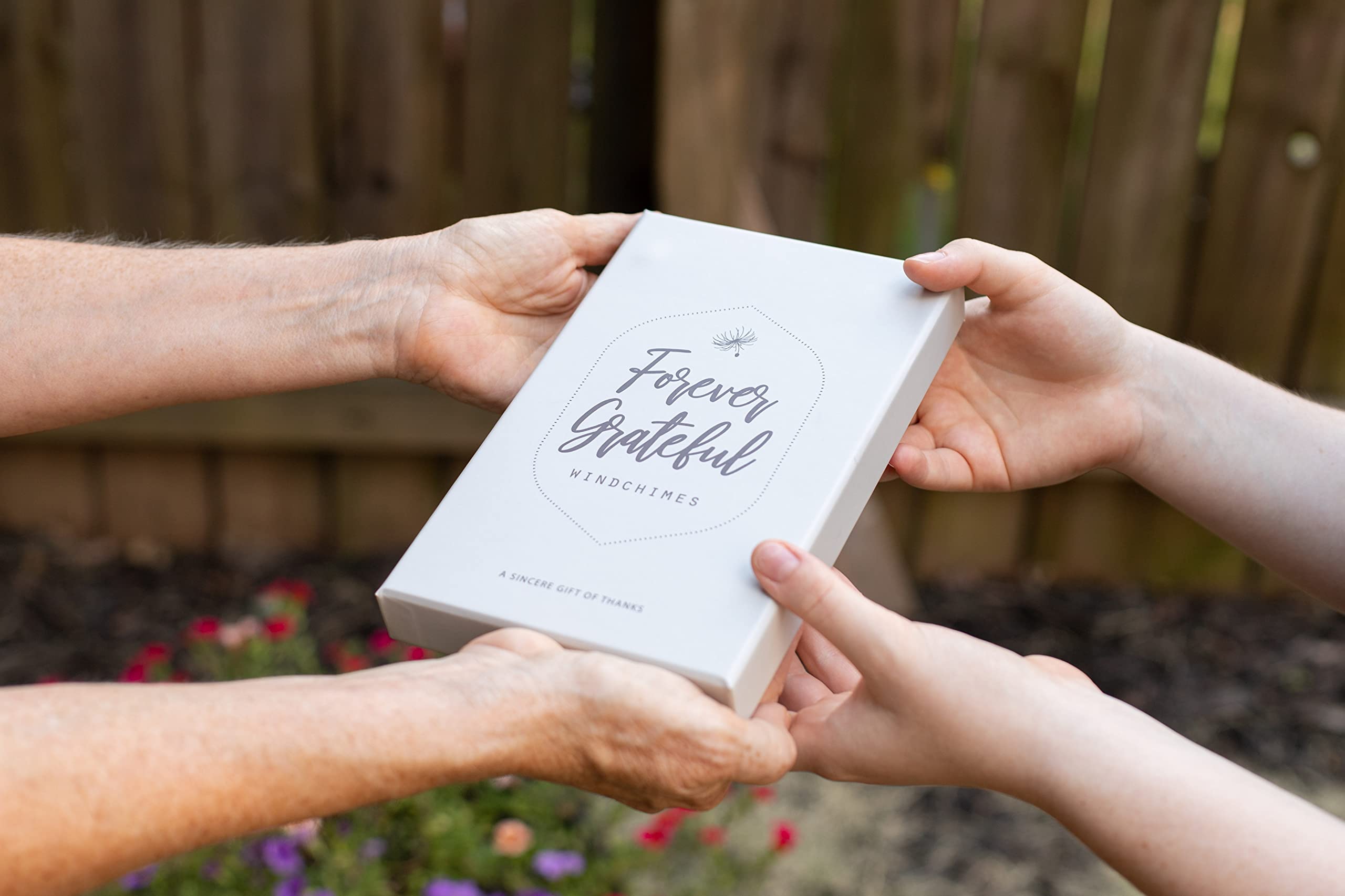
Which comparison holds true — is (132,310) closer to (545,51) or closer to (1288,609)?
(545,51)

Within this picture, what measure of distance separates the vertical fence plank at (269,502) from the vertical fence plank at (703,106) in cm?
113

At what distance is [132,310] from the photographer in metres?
1.34

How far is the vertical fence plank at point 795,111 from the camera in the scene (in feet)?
7.37

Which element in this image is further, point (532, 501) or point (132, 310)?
point (132, 310)

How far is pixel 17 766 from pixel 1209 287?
7.70 ft

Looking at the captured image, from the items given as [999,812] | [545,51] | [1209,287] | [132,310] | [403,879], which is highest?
[545,51]

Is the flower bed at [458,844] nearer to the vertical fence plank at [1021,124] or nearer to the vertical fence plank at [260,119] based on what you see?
the vertical fence plank at [260,119]

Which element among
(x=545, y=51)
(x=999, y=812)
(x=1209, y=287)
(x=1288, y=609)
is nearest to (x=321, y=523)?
(x=545, y=51)

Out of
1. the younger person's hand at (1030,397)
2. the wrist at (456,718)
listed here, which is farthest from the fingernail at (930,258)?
the wrist at (456,718)

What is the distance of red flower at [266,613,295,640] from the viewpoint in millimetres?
1662

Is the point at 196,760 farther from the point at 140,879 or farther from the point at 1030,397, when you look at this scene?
the point at 1030,397

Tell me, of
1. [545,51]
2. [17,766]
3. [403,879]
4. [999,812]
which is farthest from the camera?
[545,51]

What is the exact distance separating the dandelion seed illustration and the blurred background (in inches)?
40.4

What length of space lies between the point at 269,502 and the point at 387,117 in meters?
0.92
